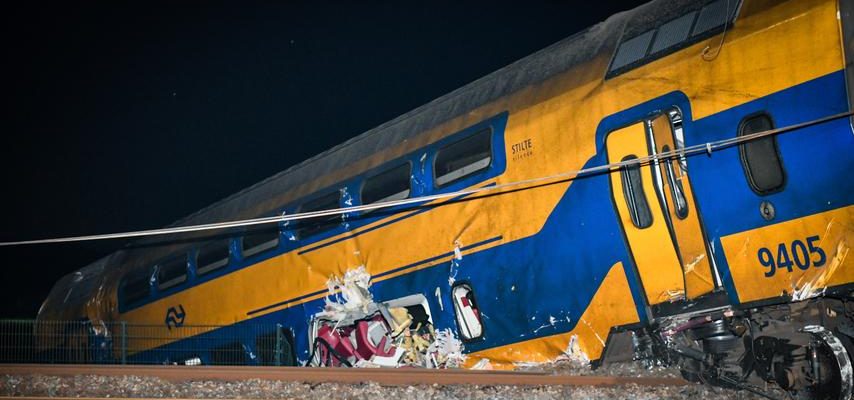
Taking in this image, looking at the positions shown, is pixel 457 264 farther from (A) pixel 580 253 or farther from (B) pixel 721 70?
(B) pixel 721 70

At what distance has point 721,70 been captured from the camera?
658 centimetres

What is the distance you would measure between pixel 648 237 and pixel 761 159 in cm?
122

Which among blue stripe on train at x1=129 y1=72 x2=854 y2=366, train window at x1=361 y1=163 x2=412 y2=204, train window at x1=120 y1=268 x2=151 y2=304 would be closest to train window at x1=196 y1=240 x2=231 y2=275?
train window at x1=120 y1=268 x2=151 y2=304

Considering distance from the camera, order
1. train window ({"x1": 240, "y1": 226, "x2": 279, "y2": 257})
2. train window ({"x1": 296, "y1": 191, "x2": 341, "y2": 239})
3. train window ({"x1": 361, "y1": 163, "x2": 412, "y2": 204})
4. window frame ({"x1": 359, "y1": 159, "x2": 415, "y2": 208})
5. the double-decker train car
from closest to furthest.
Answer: the double-decker train car
window frame ({"x1": 359, "y1": 159, "x2": 415, "y2": 208})
train window ({"x1": 361, "y1": 163, "x2": 412, "y2": 204})
train window ({"x1": 296, "y1": 191, "x2": 341, "y2": 239})
train window ({"x1": 240, "y1": 226, "x2": 279, "y2": 257})

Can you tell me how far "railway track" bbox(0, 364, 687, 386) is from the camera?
6629mm

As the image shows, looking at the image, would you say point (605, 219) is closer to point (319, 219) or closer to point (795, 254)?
point (795, 254)

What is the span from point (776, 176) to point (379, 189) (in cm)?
540

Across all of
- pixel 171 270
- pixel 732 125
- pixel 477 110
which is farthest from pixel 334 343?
pixel 732 125

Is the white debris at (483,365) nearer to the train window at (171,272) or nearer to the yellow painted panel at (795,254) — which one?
the yellow painted panel at (795,254)

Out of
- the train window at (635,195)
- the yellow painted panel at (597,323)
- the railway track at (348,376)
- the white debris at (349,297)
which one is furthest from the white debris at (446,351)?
the train window at (635,195)

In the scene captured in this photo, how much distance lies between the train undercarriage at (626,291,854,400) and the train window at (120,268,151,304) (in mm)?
10954

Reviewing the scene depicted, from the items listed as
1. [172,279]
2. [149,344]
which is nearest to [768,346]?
[172,279]

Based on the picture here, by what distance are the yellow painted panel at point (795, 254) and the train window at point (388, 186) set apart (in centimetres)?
439

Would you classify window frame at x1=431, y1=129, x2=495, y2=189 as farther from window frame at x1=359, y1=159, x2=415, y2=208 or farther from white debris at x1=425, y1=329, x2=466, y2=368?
white debris at x1=425, y1=329, x2=466, y2=368
